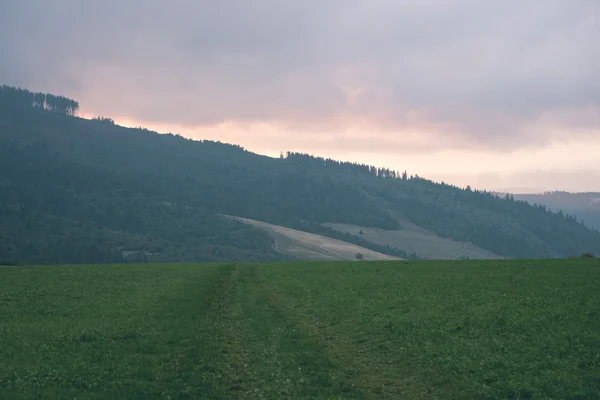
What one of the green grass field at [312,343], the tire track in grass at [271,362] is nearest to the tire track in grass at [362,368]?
the green grass field at [312,343]

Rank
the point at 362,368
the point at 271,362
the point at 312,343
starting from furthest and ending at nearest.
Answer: the point at 312,343 → the point at 271,362 → the point at 362,368

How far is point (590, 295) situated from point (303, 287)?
74.0 ft

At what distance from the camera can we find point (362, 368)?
74.7ft

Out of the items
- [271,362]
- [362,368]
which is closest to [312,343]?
[271,362]

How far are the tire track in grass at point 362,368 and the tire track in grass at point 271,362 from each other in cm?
40

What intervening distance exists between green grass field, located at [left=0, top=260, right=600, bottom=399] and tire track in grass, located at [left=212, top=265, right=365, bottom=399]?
8 cm

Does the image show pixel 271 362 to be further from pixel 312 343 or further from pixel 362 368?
pixel 312 343

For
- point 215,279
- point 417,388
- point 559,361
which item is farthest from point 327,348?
point 215,279

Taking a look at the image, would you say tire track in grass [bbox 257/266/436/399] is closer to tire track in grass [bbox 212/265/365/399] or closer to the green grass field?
the green grass field

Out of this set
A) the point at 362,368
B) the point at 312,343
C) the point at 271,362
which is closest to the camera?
the point at 362,368

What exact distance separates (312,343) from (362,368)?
184 inches

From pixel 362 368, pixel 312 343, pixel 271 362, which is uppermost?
pixel 362 368

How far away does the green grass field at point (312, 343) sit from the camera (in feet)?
65.1

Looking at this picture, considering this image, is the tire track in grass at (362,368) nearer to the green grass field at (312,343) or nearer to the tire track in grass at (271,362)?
the green grass field at (312,343)
